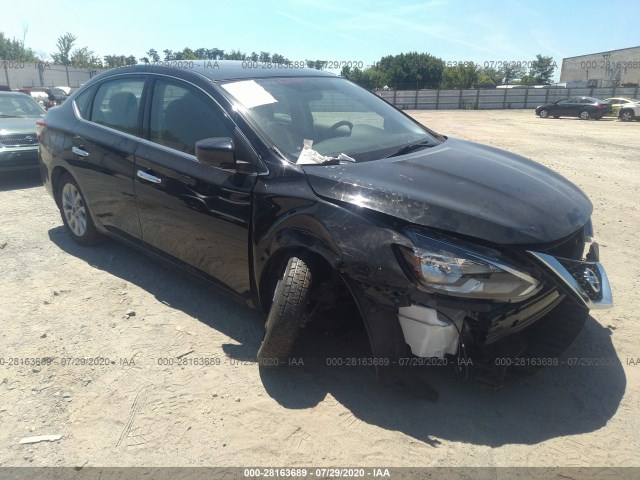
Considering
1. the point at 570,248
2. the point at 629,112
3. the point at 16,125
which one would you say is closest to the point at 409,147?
the point at 570,248

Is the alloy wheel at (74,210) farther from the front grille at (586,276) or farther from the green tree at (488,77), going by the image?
the green tree at (488,77)

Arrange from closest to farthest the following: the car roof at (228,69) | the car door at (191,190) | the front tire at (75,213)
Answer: the car door at (191,190)
the car roof at (228,69)
the front tire at (75,213)

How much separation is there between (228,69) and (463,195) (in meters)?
2.12

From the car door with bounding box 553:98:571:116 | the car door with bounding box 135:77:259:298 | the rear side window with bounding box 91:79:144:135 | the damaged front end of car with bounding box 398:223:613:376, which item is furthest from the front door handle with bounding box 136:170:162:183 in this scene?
the car door with bounding box 553:98:571:116

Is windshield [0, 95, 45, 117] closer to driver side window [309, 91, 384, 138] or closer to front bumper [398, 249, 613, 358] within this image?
driver side window [309, 91, 384, 138]

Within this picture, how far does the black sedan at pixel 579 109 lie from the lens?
29500mm

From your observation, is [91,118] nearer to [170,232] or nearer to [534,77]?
[170,232]

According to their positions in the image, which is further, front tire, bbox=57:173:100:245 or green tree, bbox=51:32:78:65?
green tree, bbox=51:32:78:65

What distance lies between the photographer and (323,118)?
363 centimetres

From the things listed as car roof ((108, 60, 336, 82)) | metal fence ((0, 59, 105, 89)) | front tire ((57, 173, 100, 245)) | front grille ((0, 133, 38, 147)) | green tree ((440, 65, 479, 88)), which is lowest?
front tire ((57, 173, 100, 245))

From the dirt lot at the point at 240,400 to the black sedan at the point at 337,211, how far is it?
0.99 ft

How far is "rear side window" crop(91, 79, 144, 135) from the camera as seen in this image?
396 cm

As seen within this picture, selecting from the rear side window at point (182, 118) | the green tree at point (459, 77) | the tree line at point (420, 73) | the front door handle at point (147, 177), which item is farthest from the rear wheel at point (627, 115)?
the green tree at point (459, 77)

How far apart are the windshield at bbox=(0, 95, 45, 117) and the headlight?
920cm
